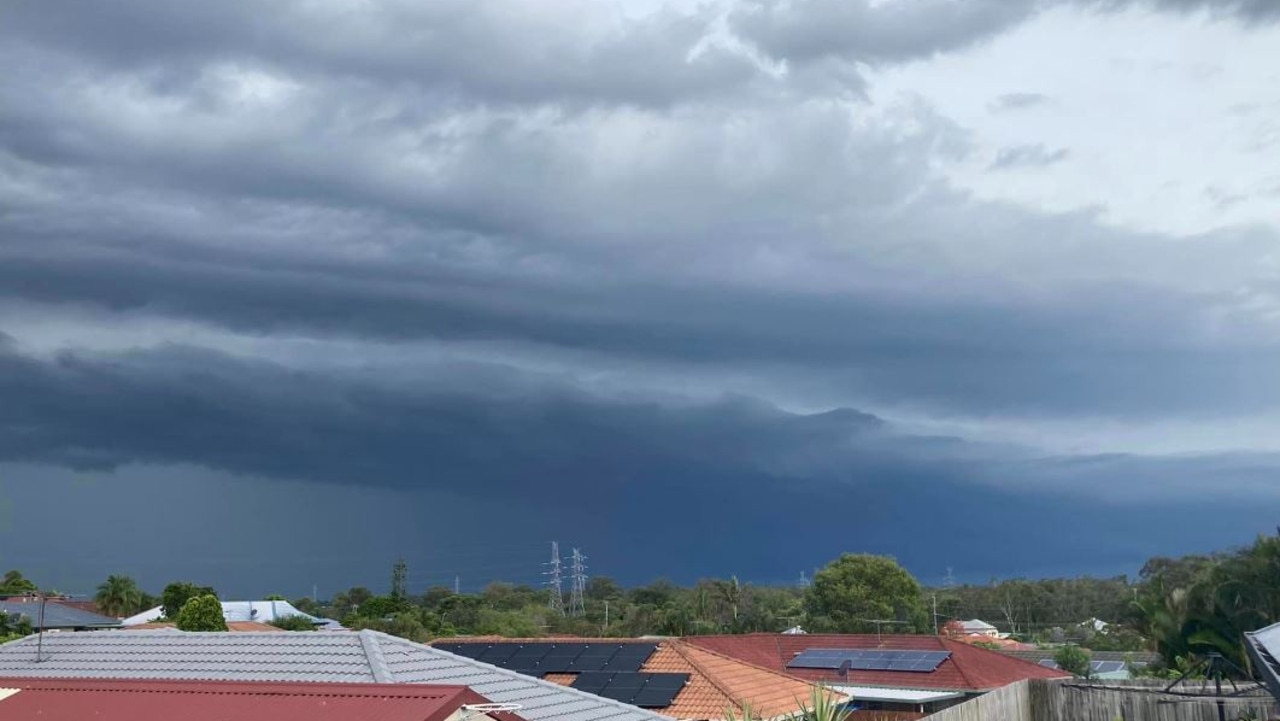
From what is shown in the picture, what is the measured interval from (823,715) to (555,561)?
92.7 m

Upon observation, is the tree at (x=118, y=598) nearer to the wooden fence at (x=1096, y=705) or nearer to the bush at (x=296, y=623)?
the bush at (x=296, y=623)

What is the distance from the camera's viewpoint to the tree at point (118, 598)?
9000cm

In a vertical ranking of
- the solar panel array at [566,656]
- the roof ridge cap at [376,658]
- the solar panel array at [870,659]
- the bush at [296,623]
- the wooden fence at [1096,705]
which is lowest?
the wooden fence at [1096,705]

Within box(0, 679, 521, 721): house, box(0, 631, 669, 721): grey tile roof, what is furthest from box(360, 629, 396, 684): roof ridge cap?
box(0, 679, 521, 721): house

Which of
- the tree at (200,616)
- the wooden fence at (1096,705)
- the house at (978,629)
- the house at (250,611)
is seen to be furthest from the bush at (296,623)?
the wooden fence at (1096,705)

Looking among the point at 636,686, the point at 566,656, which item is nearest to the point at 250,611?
the point at 566,656

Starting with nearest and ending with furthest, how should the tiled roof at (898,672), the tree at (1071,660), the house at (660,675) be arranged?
1. the house at (660,675)
2. the tiled roof at (898,672)
3. the tree at (1071,660)

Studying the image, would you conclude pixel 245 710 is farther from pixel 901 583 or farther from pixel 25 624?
pixel 901 583

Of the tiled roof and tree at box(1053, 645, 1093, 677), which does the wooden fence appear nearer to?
the tiled roof

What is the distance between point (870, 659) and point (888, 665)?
50.3 inches

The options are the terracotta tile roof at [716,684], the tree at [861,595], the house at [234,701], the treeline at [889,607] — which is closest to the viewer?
the house at [234,701]

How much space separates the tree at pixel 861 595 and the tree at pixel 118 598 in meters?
53.7

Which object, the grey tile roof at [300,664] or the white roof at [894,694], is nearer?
the grey tile roof at [300,664]

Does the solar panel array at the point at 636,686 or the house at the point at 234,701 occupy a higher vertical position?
the house at the point at 234,701
